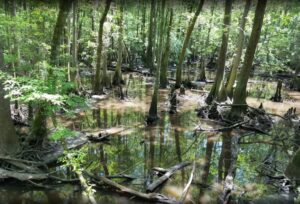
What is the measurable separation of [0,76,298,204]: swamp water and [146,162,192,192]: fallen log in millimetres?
127

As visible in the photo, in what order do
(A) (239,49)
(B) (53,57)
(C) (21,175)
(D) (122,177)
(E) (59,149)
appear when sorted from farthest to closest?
(A) (239,49), (E) (59,149), (B) (53,57), (D) (122,177), (C) (21,175)

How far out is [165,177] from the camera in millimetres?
7070

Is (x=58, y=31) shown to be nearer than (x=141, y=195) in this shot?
No

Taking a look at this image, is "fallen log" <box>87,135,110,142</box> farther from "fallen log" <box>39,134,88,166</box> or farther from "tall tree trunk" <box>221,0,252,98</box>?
"tall tree trunk" <box>221,0,252,98</box>

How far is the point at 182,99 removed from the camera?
16.3 meters

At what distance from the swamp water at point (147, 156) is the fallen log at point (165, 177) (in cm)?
13

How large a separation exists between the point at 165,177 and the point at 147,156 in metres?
1.73

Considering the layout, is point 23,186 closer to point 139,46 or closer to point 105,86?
point 105,86

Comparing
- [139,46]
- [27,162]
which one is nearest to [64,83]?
[27,162]

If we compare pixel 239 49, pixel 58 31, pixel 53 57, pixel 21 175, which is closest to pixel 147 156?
pixel 21 175

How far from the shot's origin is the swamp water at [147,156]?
6.50 meters

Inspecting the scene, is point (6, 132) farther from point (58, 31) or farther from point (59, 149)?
point (58, 31)

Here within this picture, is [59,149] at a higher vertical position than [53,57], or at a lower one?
lower

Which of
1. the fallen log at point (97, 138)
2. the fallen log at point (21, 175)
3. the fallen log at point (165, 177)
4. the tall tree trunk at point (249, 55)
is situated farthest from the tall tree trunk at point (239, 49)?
the fallen log at point (21, 175)
